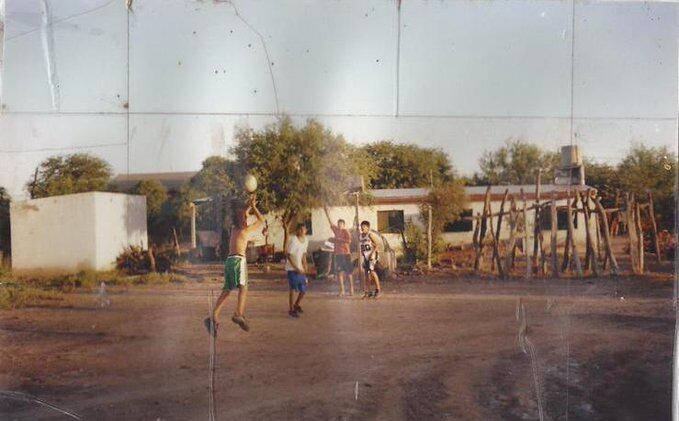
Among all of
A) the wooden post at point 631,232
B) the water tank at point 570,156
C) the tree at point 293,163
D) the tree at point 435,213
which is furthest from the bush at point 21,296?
the wooden post at point 631,232

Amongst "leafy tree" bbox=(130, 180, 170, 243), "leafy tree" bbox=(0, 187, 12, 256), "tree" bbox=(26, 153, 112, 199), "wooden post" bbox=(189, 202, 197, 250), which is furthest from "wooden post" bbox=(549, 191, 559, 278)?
"leafy tree" bbox=(0, 187, 12, 256)

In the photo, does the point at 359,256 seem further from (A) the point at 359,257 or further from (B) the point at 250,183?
(B) the point at 250,183

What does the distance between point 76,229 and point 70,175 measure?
356 millimetres

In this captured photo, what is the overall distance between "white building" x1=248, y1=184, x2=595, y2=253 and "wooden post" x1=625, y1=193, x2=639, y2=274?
232 millimetres

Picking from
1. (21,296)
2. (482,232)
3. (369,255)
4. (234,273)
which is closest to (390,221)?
(369,255)

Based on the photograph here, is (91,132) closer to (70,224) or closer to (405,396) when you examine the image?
(70,224)

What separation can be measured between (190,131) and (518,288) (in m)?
2.43

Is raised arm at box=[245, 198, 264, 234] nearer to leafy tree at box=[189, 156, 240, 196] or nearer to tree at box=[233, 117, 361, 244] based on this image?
tree at box=[233, 117, 361, 244]

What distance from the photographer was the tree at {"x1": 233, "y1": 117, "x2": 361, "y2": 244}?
4.36m

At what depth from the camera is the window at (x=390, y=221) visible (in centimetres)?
447

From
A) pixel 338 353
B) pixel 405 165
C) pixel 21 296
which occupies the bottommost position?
pixel 338 353

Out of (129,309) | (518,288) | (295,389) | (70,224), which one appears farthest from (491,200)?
(70,224)

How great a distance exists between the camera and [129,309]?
4387 millimetres

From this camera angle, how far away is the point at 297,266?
14.5 feet
